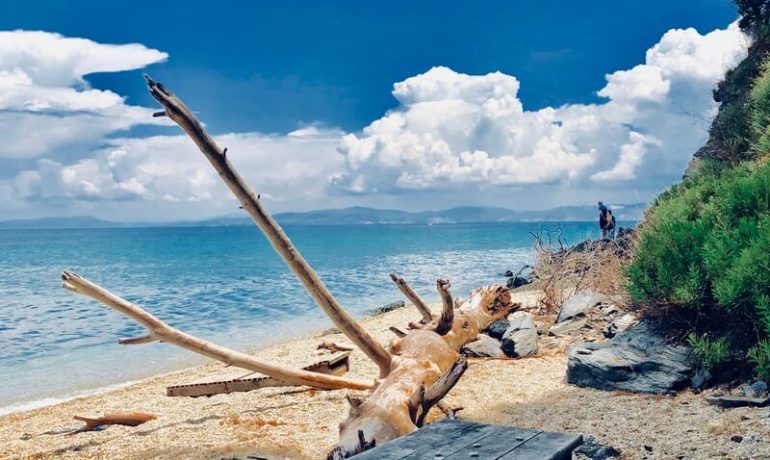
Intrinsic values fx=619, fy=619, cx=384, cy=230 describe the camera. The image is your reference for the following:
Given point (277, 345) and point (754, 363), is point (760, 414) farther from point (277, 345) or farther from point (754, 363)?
point (277, 345)

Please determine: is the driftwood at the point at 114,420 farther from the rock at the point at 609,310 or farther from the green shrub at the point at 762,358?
the rock at the point at 609,310

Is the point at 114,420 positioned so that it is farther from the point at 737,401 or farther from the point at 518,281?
the point at 518,281

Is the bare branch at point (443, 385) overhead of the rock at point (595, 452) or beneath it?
overhead

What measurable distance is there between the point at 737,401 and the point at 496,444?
409 centimetres

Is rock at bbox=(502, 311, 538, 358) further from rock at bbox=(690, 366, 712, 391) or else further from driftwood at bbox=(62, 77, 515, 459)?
rock at bbox=(690, 366, 712, 391)

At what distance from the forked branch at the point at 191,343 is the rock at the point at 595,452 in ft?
11.9

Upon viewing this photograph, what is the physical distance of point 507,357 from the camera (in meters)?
10.6

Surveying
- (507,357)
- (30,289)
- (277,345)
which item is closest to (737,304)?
(507,357)

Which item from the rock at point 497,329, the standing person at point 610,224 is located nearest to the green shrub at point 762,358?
the rock at point 497,329

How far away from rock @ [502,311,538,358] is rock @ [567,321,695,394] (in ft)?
7.19

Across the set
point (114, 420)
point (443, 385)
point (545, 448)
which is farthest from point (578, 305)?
point (545, 448)

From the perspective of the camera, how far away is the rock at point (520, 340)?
34.4ft

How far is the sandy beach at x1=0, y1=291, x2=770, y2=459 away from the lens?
5715 mm

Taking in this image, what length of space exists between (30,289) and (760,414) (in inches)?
1588
